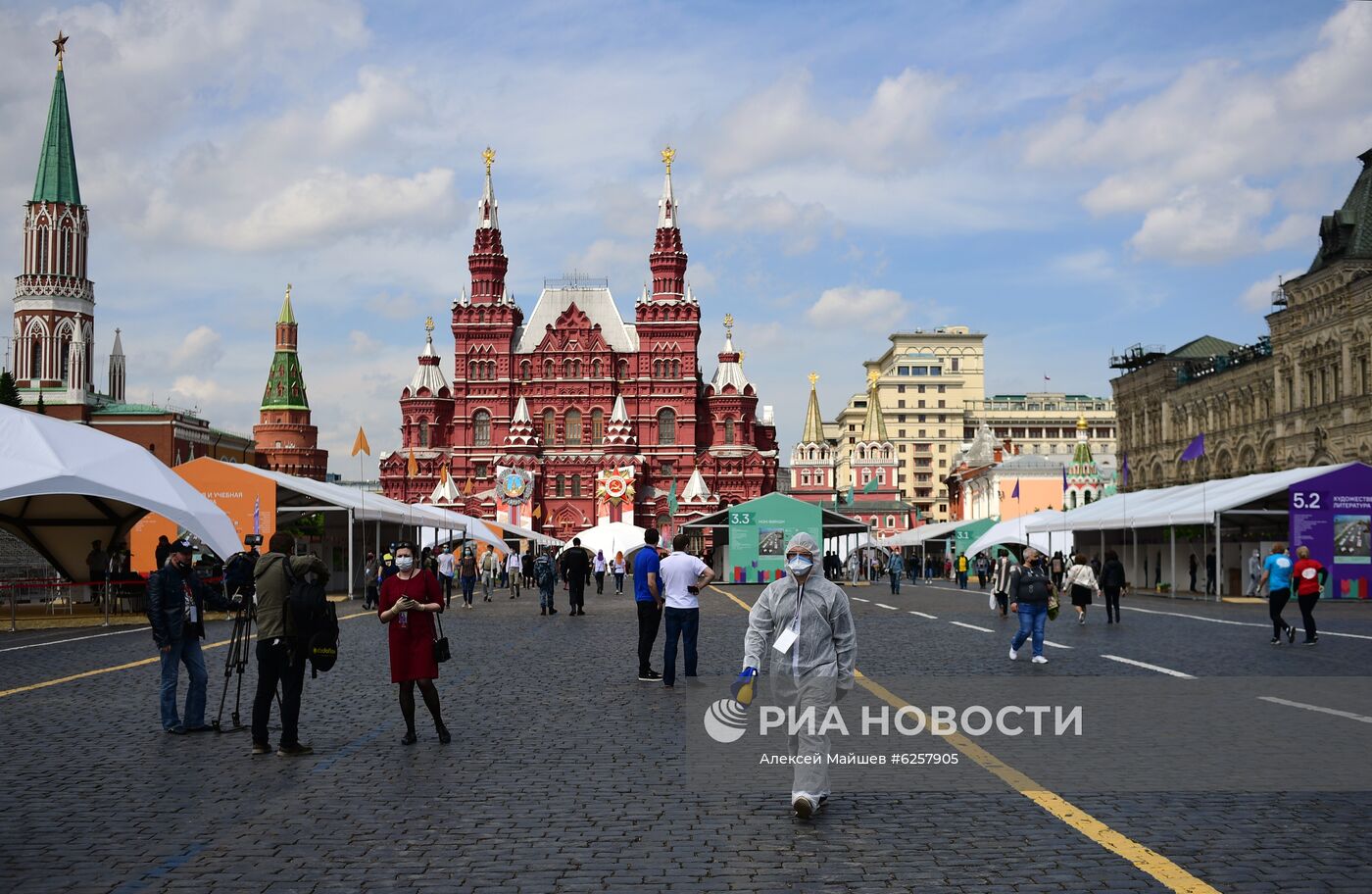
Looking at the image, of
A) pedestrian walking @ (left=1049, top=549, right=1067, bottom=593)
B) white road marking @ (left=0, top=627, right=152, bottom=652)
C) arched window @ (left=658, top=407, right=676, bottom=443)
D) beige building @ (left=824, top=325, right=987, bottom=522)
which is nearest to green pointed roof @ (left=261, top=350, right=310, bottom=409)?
arched window @ (left=658, top=407, right=676, bottom=443)

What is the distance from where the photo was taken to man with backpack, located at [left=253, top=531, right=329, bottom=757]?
996 centimetres

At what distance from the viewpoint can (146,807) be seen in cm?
785

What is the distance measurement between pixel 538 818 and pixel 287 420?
13531cm

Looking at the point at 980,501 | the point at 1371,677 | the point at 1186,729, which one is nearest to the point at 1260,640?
the point at 1371,677

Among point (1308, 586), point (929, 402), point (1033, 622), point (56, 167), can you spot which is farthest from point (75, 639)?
point (929, 402)

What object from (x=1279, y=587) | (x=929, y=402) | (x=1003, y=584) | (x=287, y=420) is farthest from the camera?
(x=929, y=402)

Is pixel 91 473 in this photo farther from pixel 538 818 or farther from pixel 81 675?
Result: pixel 538 818

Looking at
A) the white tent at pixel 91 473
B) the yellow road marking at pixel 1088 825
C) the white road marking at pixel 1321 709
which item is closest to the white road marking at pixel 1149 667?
Result: the white road marking at pixel 1321 709

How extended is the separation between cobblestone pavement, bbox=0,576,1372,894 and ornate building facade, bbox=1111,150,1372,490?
47.2 m

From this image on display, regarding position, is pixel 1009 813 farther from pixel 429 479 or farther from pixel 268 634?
pixel 429 479

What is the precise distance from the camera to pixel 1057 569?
51.0 m

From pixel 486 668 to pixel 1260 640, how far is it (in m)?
12.0

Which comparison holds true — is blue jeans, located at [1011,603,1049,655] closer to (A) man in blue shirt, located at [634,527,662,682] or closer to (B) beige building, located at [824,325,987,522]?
(A) man in blue shirt, located at [634,527,662,682]

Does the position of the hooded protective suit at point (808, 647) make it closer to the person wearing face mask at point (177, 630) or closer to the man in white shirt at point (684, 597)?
the person wearing face mask at point (177, 630)
